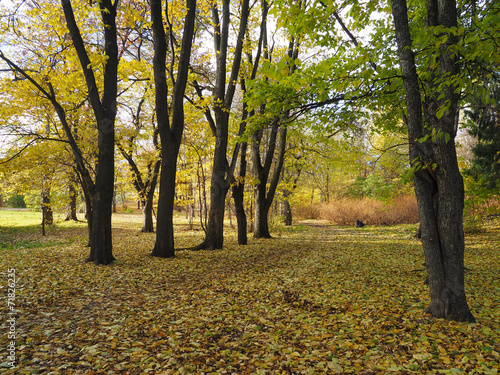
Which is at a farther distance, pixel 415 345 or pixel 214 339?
pixel 214 339

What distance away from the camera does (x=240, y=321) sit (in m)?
3.68

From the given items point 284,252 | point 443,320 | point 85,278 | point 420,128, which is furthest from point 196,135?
point 443,320

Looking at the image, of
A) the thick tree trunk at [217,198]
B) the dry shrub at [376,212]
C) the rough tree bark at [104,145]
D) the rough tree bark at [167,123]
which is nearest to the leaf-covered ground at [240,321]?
the rough tree bark at [104,145]

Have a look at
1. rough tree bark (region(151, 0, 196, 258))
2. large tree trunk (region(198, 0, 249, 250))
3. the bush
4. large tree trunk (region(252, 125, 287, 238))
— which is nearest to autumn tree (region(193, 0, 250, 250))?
large tree trunk (region(198, 0, 249, 250))

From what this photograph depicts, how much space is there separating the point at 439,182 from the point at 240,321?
305 centimetres

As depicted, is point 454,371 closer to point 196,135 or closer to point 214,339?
point 214,339

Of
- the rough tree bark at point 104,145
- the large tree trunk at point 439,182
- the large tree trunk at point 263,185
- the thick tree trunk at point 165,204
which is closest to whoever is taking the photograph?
the large tree trunk at point 439,182

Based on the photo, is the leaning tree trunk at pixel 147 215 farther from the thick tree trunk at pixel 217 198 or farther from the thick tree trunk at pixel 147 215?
the thick tree trunk at pixel 217 198

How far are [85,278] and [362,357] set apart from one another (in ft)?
15.9

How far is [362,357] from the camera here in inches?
108

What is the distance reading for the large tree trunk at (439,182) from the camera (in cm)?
321

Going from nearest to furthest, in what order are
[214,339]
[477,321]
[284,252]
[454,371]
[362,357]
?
[454,371] → [362,357] → [214,339] → [477,321] → [284,252]

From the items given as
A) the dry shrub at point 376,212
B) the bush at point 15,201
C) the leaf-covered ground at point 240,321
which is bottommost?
the leaf-covered ground at point 240,321

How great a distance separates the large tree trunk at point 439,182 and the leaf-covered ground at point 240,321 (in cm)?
40
